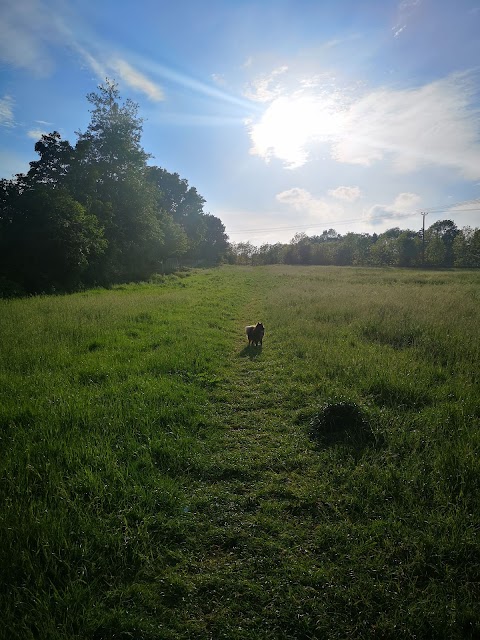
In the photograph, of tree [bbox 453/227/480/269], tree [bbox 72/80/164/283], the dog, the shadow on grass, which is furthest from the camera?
tree [bbox 453/227/480/269]

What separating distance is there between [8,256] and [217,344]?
19245 millimetres

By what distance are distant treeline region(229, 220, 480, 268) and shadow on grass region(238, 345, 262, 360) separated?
219ft

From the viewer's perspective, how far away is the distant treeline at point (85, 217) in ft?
69.7

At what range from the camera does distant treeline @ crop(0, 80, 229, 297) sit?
21.2m

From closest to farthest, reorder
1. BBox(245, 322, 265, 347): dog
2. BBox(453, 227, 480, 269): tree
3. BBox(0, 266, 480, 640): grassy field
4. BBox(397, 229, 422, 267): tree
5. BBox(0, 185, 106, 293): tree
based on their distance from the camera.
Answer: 1. BBox(0, 266, 480, 640): grassy field
2. BBox(245, 322, 265, 347): dog
3. BBox(0, 185, 106, 293): tree
4. BBox(453, 227, 480, 269): tree
5. BBox(397, 229, 422, 267): tree

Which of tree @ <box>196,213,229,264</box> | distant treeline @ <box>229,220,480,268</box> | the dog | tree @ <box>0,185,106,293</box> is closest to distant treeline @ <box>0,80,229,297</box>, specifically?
tree @ <box>0,185,106,293</box>

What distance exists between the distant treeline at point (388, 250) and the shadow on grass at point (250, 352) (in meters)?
66.6

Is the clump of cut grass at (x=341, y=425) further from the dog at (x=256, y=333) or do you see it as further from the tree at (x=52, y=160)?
the tree at (x=52, y=160)

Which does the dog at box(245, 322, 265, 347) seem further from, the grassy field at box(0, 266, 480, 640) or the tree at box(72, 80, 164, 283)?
the tree at box(72, 80, 164, 283)

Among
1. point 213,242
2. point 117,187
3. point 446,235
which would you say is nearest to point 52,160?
point 117,187

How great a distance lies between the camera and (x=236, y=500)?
12.2ft

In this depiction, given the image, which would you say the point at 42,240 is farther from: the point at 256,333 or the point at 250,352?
the point at 250,352

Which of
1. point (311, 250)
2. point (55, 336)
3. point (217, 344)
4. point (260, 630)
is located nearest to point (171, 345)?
point (217, 344)

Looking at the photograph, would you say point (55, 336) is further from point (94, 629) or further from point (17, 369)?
point (94, 629)
